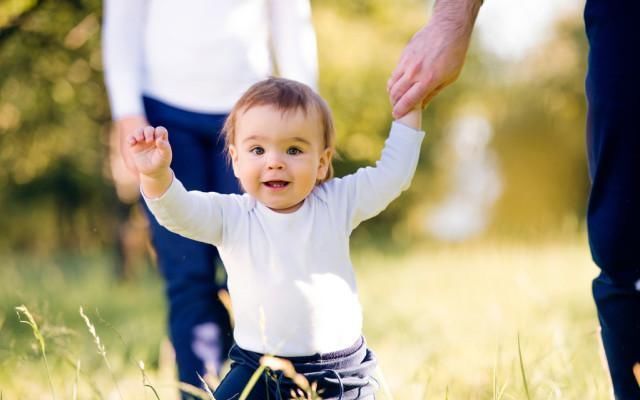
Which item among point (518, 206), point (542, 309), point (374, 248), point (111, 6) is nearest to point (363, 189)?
point (111, 6)

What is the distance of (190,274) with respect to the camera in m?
2.57

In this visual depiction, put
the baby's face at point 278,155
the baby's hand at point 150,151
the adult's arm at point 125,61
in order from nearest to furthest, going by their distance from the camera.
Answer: the baby's hand at point 150,151 < the baby's face at point 278,155 < the adult's arm at point 125,61

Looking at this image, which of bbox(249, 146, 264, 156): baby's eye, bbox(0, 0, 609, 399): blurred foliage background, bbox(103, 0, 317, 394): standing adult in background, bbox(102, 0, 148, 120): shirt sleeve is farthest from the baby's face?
bbox(102, 0, 148, 120): shirt sleeve

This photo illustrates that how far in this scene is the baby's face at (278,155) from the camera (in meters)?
1.88

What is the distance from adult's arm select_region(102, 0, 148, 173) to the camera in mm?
2512

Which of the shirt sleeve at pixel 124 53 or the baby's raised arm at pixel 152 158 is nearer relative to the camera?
the baby's raised arm at pixel 152 158

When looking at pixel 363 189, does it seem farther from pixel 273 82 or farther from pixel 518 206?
pixel 518 206

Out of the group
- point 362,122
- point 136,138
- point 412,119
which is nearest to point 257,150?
point 136,138

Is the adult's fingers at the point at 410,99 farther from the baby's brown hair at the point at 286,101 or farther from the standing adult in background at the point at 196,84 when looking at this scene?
the standing adult in background at the point at 196,84

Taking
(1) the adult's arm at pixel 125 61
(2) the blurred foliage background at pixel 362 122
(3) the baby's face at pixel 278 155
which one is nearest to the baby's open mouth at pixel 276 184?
(3) the baby's face at pixel 278 155

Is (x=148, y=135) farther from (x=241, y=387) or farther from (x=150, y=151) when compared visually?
(x=241, y=387)

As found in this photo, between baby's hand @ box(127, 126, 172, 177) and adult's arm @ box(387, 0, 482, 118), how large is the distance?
0.56 meters

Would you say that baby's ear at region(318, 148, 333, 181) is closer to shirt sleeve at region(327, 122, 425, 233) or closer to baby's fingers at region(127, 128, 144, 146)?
shirt sleeve at region(327, 122, 425, 233)

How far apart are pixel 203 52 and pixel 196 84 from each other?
0.32 ft
